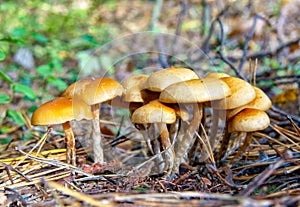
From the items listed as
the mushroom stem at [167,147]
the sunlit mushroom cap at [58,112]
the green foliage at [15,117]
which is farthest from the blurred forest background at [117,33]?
the mushroom stem at [167,147]

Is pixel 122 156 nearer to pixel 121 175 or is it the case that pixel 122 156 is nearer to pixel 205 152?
pixel 121 175

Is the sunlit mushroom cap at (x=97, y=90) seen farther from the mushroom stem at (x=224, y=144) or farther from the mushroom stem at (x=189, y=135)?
the mushroom stem at (x=224, y=144)

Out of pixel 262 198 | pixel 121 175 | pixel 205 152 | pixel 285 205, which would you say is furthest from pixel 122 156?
pixel 285 205

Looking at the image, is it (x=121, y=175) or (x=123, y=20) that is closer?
(x=121, y=175)

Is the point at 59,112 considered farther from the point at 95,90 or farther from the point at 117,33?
the point at 117,33

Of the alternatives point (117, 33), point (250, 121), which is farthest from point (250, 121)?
point (117, 33)

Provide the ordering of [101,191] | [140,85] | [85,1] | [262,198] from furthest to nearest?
[85,1] → [140,85] → [101,191] → [262,198]

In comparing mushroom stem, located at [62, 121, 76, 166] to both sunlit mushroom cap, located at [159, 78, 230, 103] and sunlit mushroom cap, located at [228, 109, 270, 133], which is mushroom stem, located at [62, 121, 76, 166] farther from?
sunlit mushroom cap, located at [228, 109, 270, 133]
